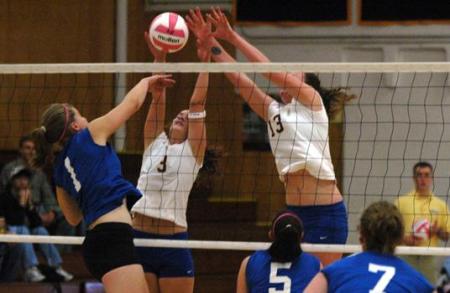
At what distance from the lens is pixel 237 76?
7578 mm

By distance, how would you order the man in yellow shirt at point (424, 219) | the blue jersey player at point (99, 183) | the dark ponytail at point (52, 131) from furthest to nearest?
1. the man in yellow shirt at point (424, 219)
2. the dark ponytail at point (52, 131)
3. the blue jersey player at point (99, 183)

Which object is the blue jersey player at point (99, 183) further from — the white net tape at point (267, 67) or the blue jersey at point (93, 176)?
the white net tape at point (267, 67)

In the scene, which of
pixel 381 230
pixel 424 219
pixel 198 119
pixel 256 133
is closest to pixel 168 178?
pixel 198 119

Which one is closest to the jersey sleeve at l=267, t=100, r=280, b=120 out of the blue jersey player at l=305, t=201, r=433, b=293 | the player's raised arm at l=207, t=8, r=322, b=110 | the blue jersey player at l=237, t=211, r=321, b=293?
the player's raised arm at l=207, t=8, r=322, b=110

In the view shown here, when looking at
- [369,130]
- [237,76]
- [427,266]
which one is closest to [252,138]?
[369,130]

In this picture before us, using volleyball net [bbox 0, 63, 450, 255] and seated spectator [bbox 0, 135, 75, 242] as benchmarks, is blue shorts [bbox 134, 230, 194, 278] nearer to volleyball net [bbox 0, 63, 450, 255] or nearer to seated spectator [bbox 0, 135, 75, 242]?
seated spectator [bbox 0, 135, 75, 242]

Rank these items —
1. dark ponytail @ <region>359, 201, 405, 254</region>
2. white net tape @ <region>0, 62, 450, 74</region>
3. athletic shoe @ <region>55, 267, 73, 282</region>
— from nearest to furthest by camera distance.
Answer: dark ponytail @ <region>359, 201, 405, 254</region> → white net tape @ <region>0, 62, 450, 74</region> → athletic shoe @ <region>55, 267, 73, 282</region>

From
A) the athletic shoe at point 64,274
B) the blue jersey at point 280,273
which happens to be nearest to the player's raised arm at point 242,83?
the blue jersey at point 280,273

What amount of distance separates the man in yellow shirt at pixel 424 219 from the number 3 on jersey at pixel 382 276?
179 inches

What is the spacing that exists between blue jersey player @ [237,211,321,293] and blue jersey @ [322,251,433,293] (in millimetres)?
1075

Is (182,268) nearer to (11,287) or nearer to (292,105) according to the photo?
(292,105)

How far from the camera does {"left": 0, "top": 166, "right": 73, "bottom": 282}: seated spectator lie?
10.6 m

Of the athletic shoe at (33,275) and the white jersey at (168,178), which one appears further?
the athletic shoe at (33,275)

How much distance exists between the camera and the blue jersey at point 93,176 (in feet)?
21.2
